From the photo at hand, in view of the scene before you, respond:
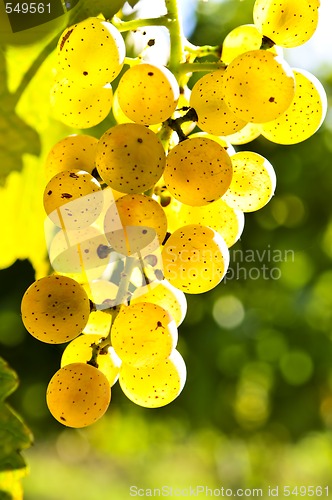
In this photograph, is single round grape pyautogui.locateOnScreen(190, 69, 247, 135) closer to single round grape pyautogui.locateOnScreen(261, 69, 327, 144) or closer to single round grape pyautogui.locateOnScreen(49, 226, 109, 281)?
single round grape pyautogui.locateOnScreen(261, 69, 327, 144)

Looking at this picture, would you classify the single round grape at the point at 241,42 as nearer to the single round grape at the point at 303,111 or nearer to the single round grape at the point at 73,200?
the single round grape at the point at 303,111

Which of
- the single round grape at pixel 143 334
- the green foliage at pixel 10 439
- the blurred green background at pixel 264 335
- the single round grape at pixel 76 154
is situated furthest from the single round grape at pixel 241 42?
the blurred green background at pixel 264 335

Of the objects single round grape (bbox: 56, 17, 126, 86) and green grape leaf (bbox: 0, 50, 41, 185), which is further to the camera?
green grape leaf (bbox: 0, 50, 41, 185)

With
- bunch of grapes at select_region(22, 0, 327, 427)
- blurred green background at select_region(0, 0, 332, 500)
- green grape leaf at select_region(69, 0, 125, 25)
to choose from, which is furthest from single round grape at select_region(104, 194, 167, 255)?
blurred green background at select_region(0, 0, 332, 500)

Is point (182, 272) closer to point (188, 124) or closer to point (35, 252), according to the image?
point (188, 124)

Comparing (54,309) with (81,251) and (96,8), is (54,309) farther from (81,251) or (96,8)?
(96,8)

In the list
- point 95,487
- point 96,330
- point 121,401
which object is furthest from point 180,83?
point 95,487

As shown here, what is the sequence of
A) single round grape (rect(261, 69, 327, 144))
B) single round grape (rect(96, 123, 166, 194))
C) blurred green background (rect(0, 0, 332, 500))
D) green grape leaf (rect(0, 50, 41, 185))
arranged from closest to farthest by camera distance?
single round grape (rect(96, 123, 166, 194)), single round grape (rect(261, 69, 327, 144)), green grape leaf (rect(0, 50, 41, 185)), blurred green background (rect(0, 0, 332, 500))
